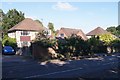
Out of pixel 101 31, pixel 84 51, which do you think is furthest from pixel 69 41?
pixel 101 31

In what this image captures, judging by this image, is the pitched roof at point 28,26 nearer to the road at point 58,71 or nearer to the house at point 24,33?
the house at point 24,33

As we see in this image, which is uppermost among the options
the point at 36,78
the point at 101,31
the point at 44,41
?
the point at 101,31

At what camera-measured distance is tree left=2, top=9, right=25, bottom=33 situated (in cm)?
7475

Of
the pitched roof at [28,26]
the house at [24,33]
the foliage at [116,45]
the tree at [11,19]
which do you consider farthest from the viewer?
the tree at [11,19]

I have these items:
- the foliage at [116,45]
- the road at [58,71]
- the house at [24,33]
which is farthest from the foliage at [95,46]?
the house at [24,33]

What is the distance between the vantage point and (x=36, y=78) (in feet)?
50.9

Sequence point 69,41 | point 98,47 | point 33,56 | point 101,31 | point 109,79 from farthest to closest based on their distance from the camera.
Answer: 1. point 101,31
2. point 98,47
3. point 69,41
4. point 33,56
5. point 109,79

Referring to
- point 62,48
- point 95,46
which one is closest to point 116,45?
point 95,46

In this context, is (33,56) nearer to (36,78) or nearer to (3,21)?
(36,78)

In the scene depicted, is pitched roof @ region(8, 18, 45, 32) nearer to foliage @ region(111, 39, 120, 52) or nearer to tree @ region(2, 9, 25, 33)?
tree @ region(2, 9, 25, 33)

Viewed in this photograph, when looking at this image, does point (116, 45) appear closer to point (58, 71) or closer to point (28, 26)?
point (28, 26)

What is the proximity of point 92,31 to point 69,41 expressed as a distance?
194 ft

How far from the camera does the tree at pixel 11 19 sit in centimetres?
7475

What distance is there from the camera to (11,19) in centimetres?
7738
